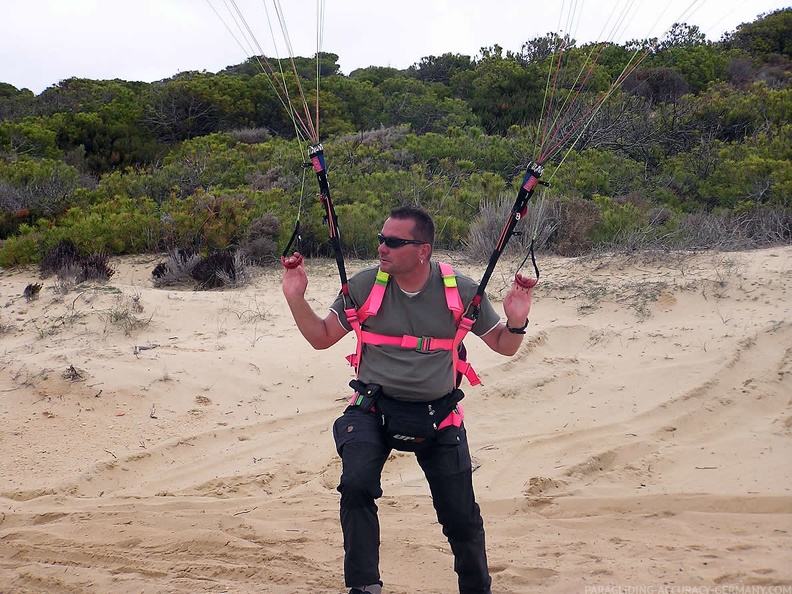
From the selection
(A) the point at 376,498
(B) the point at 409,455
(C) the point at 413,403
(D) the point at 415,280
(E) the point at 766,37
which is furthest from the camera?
(E) the point at 766,37

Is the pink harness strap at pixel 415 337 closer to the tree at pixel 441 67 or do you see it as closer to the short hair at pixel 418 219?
the short hair at pixel 418 219

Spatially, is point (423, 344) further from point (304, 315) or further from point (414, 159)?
point (414, 159)

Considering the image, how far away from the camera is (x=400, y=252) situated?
335cm

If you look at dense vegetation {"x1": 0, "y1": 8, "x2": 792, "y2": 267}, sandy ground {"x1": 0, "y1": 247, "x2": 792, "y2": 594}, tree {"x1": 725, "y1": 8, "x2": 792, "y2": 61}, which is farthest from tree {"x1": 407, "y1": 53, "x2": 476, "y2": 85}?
sandy ground {"x1": 0, "y1": 247, "x2": 792, "y2": 594}

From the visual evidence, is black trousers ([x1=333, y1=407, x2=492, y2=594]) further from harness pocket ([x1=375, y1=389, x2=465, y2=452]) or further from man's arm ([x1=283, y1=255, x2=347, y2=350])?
man's arm ([x1=283, y1=255, x2=347, y2=350])

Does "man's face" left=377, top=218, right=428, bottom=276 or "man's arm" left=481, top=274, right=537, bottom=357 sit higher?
"man's face" left=377, top=218, right=428, bottom=276

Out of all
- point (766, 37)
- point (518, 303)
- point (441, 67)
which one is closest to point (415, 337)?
point (518, 303)

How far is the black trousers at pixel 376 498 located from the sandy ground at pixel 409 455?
0.53 m

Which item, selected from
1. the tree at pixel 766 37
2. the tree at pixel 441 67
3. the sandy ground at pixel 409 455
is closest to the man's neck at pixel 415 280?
the sandy ground at pixel 409 455

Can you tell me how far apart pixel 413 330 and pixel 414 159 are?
12.5 m

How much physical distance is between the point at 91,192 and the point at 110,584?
10468mm

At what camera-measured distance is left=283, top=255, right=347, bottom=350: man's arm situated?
339 centimetres

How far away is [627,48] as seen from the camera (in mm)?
22094

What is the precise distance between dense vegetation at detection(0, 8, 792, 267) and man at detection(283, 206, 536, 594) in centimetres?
164
